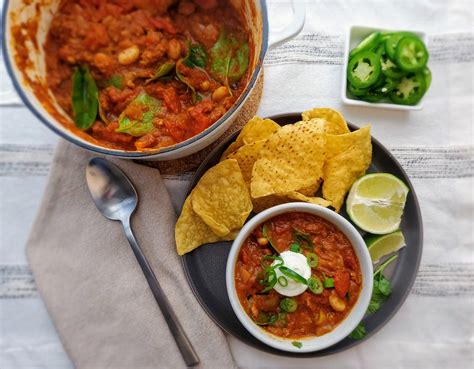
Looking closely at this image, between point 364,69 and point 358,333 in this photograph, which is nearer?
point 358,333

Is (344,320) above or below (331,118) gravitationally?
below

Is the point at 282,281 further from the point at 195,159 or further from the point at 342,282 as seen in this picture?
the point at 195,159

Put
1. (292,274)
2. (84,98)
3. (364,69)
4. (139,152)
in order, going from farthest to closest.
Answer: (364,69), (84,98), (292,274), (139,152)

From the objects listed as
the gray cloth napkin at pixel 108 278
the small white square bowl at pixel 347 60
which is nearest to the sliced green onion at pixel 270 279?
the gray cloth napkin at pixel 108 278

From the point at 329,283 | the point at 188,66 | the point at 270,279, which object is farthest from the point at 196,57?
the point at 329,283

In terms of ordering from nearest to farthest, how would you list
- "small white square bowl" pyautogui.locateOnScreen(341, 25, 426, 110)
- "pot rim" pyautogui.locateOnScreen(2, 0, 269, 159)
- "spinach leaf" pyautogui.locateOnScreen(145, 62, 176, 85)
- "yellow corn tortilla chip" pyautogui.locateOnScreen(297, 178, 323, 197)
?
"pot rim" pyautogui.locateOnScreen(2, 0, 269, 159) → "spinach leaf" pyautogui.locateOnScreen(145, 62, 176, 85) → "yellow corn tortilla chip" pyautogui.locateOnScreen(297, 178, 323, 197) → "small white square bowl" pyautogui.locateOnScreen(341, 25, 426, 110)

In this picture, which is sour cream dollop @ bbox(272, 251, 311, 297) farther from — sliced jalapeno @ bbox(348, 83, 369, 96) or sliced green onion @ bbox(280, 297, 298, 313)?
sliced jalapeno @ bbox(348, 83, 369, 96)

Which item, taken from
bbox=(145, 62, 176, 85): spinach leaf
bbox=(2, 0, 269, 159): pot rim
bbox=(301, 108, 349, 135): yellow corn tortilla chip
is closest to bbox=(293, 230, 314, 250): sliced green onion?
bbox=(301, 108, 349, 135): yellow corn tortilla chip
